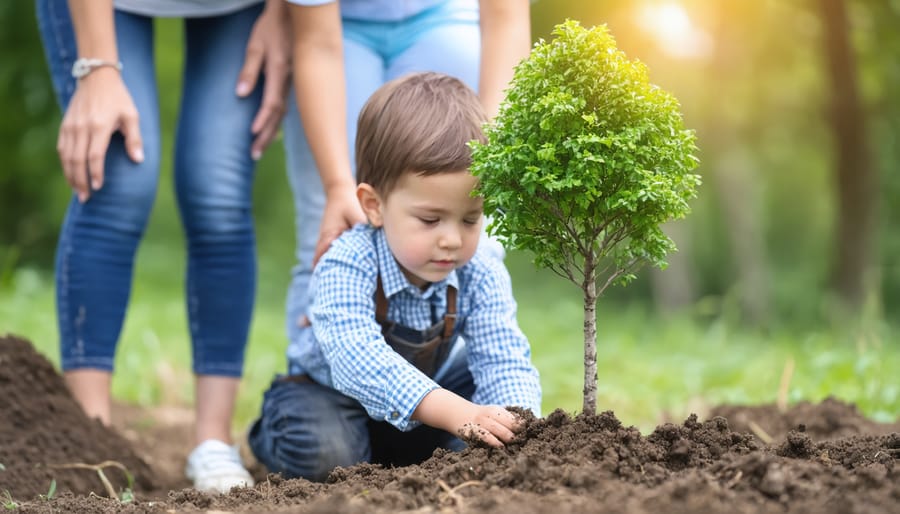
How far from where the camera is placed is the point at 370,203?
2988 mm

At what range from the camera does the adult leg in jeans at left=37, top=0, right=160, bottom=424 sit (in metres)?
3.41

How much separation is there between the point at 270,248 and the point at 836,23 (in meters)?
16.7

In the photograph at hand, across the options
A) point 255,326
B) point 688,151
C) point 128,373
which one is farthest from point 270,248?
point 688,151

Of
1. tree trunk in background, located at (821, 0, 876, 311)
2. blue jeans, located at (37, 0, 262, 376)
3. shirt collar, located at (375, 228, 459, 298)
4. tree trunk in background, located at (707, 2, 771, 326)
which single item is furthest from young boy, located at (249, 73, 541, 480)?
tree trunk in background, located at (707, 2, 771, 326)

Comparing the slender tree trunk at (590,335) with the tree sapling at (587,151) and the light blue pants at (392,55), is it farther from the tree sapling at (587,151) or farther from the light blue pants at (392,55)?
the light blue pants at (392,55)

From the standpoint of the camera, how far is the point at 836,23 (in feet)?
30.1

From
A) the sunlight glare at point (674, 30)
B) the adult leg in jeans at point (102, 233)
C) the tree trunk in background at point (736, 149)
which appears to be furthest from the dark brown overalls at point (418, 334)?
the tree trunk in background at point (736, 149)

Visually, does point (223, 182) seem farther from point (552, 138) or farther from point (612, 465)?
point (612, 465)

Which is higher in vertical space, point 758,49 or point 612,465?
point 758,49

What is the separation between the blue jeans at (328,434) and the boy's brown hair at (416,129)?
2.39 ft

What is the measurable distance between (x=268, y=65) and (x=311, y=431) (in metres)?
1.36

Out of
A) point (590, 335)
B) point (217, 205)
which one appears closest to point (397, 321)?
point (590, 335)

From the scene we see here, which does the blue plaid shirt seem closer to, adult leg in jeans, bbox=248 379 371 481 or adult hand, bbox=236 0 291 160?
adult leg in jeans, bbox=248 379 371 481

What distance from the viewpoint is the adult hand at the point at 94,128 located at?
3.32 metres
